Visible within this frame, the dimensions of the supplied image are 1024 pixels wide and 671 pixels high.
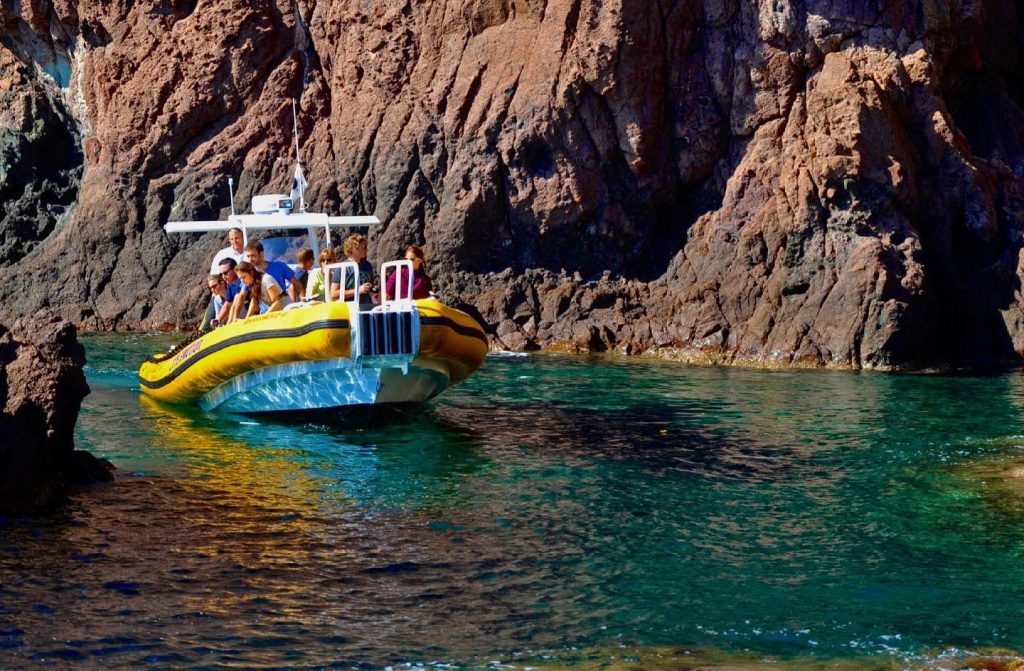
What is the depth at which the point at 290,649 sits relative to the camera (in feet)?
27.3

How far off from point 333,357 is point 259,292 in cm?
184

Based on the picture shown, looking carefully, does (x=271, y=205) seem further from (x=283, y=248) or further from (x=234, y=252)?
(x=234, y=252)

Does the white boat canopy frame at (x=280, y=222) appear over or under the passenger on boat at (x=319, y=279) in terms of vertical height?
over

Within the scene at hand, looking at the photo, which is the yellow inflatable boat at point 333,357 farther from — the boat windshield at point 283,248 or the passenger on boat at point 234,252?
the boat windshield at point 283,248

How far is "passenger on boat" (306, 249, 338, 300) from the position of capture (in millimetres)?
16203

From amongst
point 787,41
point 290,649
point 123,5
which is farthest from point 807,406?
point 123,5

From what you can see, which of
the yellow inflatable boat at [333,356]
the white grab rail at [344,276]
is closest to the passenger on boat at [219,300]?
the yellow inflatable boat at [333,356]

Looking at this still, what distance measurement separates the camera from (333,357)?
15305 mm

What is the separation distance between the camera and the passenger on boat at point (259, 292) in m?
16.5

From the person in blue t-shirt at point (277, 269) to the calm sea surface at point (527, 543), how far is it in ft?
5.53

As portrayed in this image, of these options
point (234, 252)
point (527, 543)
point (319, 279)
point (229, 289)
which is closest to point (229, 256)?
point (234, 252)

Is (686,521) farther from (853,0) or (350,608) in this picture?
(853,0)

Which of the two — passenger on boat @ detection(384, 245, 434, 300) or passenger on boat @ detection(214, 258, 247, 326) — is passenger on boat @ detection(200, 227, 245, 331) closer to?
passenger on boat @ detection(214, 258, 247, 326)

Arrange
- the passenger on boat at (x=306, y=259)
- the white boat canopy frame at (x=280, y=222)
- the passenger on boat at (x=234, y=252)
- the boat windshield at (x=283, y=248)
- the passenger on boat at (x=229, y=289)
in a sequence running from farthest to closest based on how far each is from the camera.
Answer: the boat windshield at (x=283, y=248) < the white boat canopy frame at (x=280, y=222) < the passenger on boat at (x=234, y=252) < the passenger on boat at (x=229, y=289) < the passenger on boat at (x=306, y=259)
